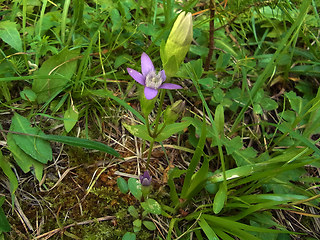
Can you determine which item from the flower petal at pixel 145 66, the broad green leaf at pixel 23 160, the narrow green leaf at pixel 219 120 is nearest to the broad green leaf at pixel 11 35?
the broad green leaf at pixel 23 160

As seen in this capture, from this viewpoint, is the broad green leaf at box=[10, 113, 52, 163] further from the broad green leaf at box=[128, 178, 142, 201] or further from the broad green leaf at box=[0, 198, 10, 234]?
the broad green leaf at box=[128, 178, 142, 201]

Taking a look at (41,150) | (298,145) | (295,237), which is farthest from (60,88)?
(295,237)

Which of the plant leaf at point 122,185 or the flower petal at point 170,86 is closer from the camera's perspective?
the flower petal at point 170,86

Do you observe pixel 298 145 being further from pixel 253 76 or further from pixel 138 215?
pixel 138 215

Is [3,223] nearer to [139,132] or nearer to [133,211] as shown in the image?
[133,211]

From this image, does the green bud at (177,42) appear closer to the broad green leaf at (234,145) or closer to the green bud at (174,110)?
the green bud at (174,110)

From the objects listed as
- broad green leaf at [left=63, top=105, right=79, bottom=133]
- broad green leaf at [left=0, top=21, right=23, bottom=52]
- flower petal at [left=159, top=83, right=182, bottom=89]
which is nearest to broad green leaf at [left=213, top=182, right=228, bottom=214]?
flower petal at [left=159, top=83, right=182, bottom=89]
